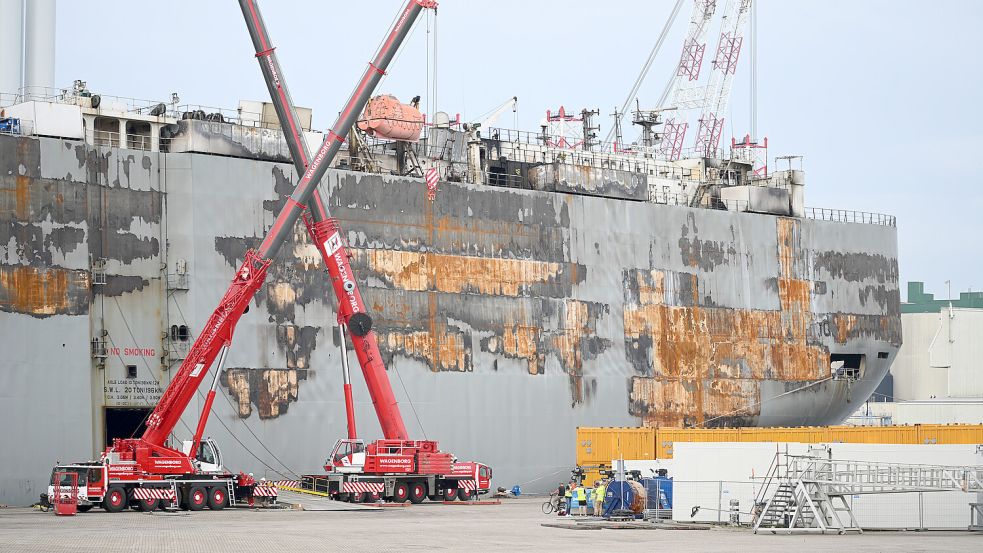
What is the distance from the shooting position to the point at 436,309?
65.4m

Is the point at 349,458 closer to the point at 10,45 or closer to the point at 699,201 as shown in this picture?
the point at 10,45

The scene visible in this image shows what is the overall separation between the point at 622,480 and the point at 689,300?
29646 millimetres

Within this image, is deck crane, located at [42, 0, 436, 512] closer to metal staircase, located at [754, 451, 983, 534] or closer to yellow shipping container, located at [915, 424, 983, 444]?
metal staircase, located at [754, 451, 983, 534]

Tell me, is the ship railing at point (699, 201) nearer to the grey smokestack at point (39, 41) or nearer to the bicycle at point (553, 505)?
the bicycle at point (553, 505)

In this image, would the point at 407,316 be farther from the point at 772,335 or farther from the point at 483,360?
the point at 772,335

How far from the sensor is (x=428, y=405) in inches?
2532

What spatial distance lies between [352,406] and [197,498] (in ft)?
26.2

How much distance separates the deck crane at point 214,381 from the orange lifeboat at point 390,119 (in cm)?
1307

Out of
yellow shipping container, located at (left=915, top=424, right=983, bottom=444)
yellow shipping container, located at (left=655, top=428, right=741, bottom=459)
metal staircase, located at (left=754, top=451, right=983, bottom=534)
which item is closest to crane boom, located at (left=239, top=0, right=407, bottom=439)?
yellow shipping container, located at (left=655, top=428, right=741, bottom=459)

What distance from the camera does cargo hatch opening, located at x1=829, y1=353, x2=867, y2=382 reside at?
80.9 meters

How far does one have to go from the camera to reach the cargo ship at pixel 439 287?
2167 inches

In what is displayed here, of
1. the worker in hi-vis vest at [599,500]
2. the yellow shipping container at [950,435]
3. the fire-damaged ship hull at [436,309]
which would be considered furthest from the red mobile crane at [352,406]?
the yellow shipping container at [950,435]

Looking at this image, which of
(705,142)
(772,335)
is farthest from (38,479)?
(705,142)

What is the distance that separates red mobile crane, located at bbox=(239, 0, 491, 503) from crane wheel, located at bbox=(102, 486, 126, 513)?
9.23m
